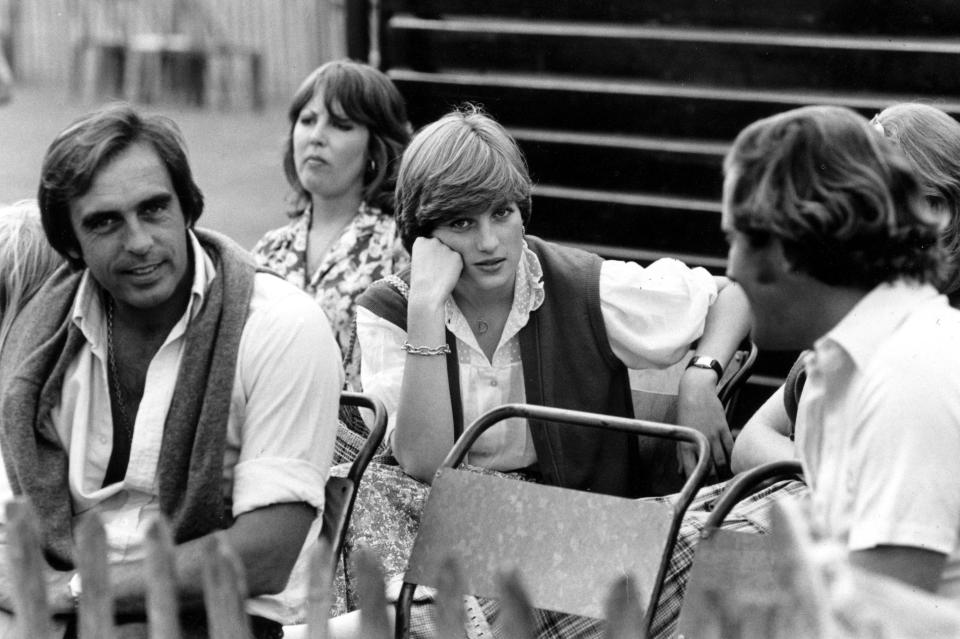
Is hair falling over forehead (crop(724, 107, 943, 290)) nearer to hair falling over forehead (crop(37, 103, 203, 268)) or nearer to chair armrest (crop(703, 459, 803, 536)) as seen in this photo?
chair armrest (crop(703, 459, 803, 536))

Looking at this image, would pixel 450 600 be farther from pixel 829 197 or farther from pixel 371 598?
pixel 829 197

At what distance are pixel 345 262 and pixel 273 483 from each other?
191 cm

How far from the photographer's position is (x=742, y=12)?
5938 millimetres

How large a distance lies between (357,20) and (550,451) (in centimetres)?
347

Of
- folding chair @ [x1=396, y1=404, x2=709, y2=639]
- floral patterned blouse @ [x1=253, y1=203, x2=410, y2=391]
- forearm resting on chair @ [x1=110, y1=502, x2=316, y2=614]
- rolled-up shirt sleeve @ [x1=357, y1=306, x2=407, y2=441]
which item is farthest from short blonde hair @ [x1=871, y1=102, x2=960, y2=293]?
floral patterned blouse @ [x1=253, y1=203, x2=410, y2=391]

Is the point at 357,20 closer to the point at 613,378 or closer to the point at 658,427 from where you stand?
the point at 613,378

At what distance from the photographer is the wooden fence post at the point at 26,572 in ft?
6.34

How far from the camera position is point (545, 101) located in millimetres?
6309

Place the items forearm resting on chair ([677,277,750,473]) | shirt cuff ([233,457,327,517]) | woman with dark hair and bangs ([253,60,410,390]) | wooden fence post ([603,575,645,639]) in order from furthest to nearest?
woman with dark hair and bangs ([253,60,410,390]) < forearm resting on chair ([677,277,750,473]) < shirt cuff ([233,457,327,517]) < wooden fence post ([603,575,645,639])

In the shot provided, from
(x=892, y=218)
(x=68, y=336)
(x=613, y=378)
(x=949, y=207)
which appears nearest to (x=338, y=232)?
(x=613, y=378)

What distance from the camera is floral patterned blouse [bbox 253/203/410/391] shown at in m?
4.73

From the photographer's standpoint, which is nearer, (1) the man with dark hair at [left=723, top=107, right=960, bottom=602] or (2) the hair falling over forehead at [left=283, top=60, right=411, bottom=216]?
(1) the man with dark hair at [left=723, top=107, right=960, bottom=602]

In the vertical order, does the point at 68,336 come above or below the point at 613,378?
above

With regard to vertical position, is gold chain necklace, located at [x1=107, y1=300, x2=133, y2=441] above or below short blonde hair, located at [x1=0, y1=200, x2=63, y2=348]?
below
